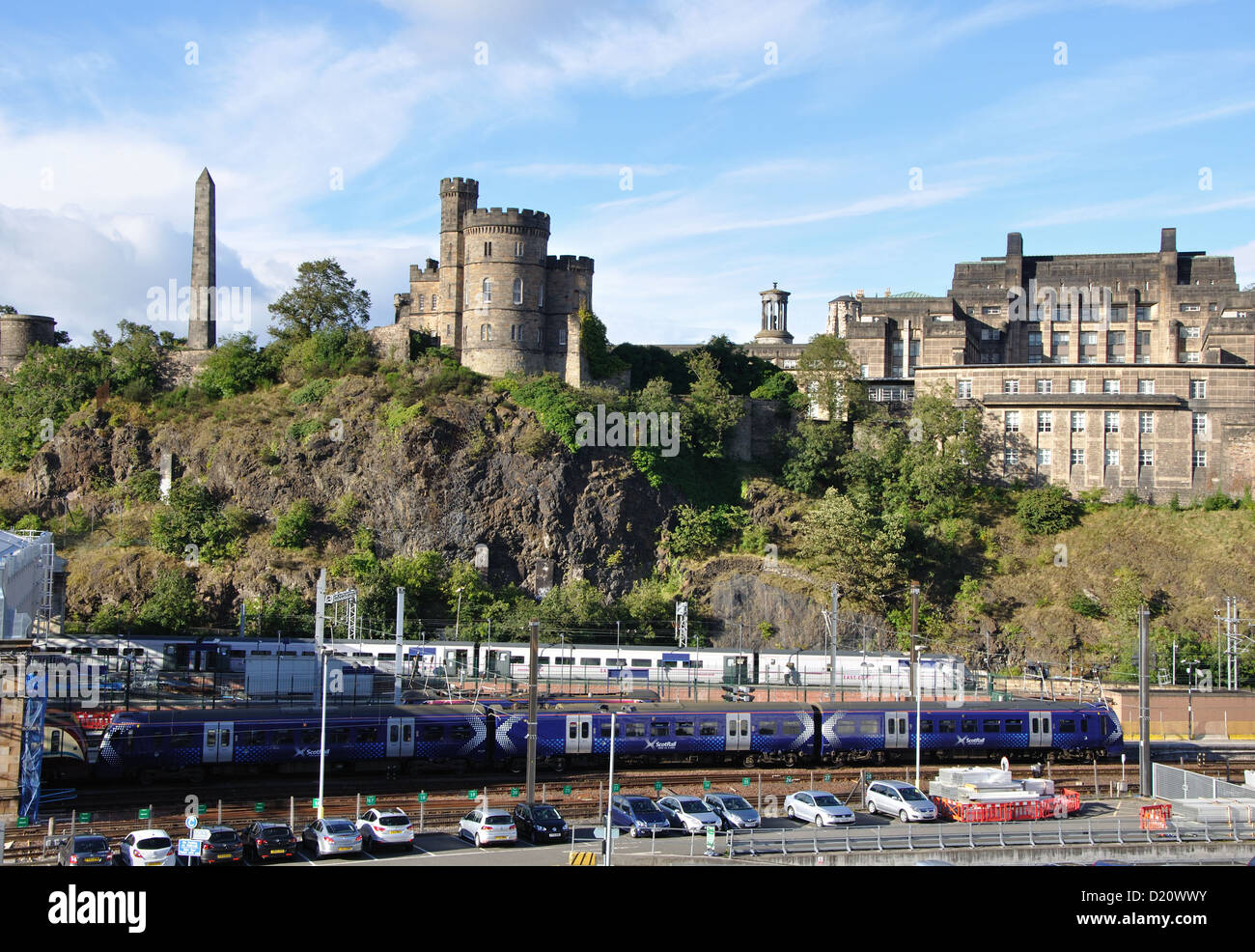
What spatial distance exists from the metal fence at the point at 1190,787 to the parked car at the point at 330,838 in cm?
2271

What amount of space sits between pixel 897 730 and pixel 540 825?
18585 millimetres

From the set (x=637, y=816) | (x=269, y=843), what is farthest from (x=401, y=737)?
(x=269, y=843)

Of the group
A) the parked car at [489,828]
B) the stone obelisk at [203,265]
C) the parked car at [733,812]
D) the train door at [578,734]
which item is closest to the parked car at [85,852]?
the parked car at [489,828]

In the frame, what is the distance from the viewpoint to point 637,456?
69188 mm

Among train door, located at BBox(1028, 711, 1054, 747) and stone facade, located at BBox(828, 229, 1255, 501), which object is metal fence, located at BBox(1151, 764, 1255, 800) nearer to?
train door, located at BBox(1028, 711, 1054, 747)

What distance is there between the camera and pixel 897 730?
4219 cm

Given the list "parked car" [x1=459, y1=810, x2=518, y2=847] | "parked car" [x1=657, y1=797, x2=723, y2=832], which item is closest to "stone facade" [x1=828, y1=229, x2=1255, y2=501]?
"parked car" [x1=657, y1=797, x2=723, y2=832]

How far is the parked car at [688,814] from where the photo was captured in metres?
28.8

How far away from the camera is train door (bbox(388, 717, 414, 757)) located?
126ft

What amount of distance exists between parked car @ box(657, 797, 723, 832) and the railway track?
190cm

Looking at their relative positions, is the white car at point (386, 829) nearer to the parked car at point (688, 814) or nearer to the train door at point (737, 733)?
the parked car at point (688, 814)
